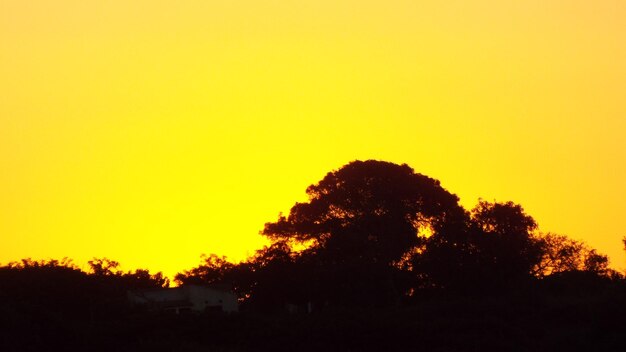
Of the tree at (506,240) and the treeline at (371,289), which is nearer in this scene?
the treeline at (371,289)

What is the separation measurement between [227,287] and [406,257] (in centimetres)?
1105

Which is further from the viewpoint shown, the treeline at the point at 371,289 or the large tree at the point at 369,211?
the large tree at the point at 369,211

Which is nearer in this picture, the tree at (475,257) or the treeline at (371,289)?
the treeline at (371,289)

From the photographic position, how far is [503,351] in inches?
1737

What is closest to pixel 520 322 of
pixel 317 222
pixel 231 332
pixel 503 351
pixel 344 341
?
pixel 503 351

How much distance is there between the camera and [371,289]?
213 ft

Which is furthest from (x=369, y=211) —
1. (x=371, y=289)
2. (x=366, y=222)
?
(x=371, y=289)

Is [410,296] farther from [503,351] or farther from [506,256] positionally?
[503,351]

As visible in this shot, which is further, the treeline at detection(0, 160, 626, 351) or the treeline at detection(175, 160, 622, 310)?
the treeline at detection(175, 160, 622, 310)

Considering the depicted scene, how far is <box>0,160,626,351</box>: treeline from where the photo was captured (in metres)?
45.4

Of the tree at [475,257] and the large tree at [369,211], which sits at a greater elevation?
the large tree at [369,211]

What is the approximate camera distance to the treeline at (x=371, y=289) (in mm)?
45375

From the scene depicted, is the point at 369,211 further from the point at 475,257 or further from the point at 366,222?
the point at 475,257

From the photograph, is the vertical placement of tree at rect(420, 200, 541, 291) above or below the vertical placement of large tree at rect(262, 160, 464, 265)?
below
